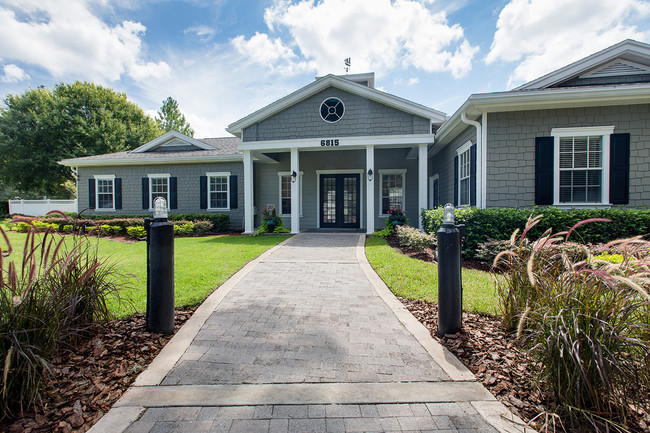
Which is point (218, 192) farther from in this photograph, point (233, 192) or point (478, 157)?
point (478, 157)

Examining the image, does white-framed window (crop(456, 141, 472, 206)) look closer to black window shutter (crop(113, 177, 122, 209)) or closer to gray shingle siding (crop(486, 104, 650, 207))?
gray shingle siding (crop(486, 104, 650, 207))

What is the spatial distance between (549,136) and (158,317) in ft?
29.8

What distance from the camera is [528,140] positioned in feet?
25.0

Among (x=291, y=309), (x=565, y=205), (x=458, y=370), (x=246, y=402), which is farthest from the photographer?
(x=565, y=205)

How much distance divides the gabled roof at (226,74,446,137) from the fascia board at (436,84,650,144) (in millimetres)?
3094

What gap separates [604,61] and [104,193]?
20745 millimetres

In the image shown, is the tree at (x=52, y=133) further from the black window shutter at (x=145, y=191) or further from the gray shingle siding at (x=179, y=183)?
the black window shutter at (x=145, y=191)

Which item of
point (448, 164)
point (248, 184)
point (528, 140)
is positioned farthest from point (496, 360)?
point (248, 184)

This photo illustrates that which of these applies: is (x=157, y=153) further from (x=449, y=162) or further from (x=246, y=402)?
(x=246, y=402)

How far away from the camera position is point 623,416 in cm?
171

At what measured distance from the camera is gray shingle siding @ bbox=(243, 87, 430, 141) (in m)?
10.9

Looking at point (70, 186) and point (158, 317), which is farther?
point (70, 186)

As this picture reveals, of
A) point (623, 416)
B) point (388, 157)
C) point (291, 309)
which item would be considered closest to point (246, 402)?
point (291, 309)

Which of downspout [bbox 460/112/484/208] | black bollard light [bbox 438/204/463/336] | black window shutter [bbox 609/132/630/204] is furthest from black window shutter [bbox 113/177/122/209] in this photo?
black window shutter [bbox 609/132/630/204]
